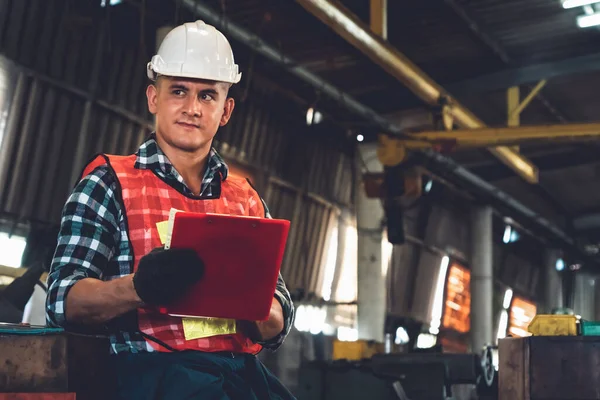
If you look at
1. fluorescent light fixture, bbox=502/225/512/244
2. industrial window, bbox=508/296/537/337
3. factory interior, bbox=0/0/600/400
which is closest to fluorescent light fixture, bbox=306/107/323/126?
factory interior, bbox=0/0/600/400

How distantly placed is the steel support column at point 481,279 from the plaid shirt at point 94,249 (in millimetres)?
12235

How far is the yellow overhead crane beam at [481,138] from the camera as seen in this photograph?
9992 millimetres

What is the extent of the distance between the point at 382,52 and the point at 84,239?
6.46 m

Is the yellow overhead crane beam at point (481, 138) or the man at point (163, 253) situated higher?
the yellow overhead crane beam at point (481, 138)

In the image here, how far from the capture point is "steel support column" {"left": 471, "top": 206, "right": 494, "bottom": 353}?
13977 mm

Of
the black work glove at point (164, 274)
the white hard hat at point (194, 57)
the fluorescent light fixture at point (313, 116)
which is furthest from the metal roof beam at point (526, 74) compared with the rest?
the black work glove at point (164, 274)

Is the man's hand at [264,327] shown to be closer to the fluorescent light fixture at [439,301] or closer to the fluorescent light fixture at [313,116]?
the fluorescent light fixture at [313,116]

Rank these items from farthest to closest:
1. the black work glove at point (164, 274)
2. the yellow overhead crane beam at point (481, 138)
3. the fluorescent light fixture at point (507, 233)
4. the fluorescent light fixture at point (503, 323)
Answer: the fluorescent light fixture at point (503, 323)
the fluorescent light fixture at point (507, 233)
the yellow overhead crane beam at point (481, 138)
the black work glove at point (164, 274)

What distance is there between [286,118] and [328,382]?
3.43m

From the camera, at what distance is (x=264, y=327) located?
88.3 inches

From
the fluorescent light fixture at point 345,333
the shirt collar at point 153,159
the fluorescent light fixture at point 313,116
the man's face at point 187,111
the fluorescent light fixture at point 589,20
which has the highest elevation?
the fluorescent light fixture at point 589,20

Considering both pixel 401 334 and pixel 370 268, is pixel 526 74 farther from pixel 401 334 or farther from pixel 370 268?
pixel 401 334

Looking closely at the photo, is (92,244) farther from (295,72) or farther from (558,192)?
(558,192)

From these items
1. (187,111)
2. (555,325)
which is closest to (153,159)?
(187,111)
